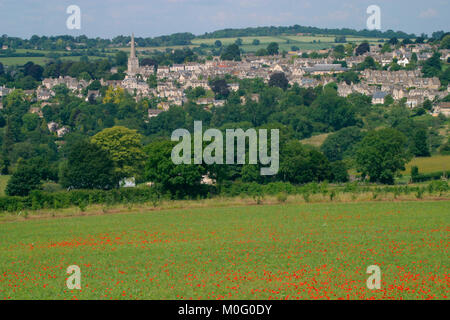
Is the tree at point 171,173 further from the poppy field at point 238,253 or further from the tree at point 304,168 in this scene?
the tree at point 304,168

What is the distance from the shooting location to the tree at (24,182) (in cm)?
4950

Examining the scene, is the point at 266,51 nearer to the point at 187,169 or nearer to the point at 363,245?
the point at 187,169

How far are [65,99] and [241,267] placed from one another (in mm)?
104840

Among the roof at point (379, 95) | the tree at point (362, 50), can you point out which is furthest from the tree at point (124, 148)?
the tree at point (362, 50)

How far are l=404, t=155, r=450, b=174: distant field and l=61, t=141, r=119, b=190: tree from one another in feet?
71.8

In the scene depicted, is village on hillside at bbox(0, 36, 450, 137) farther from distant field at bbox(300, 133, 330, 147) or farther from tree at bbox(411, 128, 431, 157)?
tree at bbox(411, 128, 431, 157)

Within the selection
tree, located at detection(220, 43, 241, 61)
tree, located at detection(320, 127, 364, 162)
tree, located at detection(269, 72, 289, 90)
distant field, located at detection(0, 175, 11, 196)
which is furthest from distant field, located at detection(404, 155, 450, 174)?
tree, located at detection(220, 43, 241, 61)

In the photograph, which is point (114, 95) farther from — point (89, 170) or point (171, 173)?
point (171, 173)

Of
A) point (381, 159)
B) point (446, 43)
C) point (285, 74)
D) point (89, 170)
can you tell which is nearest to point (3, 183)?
point (89, 170)

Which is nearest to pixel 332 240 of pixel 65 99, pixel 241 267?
pixel 241 267

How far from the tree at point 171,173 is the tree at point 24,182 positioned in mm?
12390

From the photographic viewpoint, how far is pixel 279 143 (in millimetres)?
53906

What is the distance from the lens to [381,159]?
161 ft

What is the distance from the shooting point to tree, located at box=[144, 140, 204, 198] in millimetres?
38906
